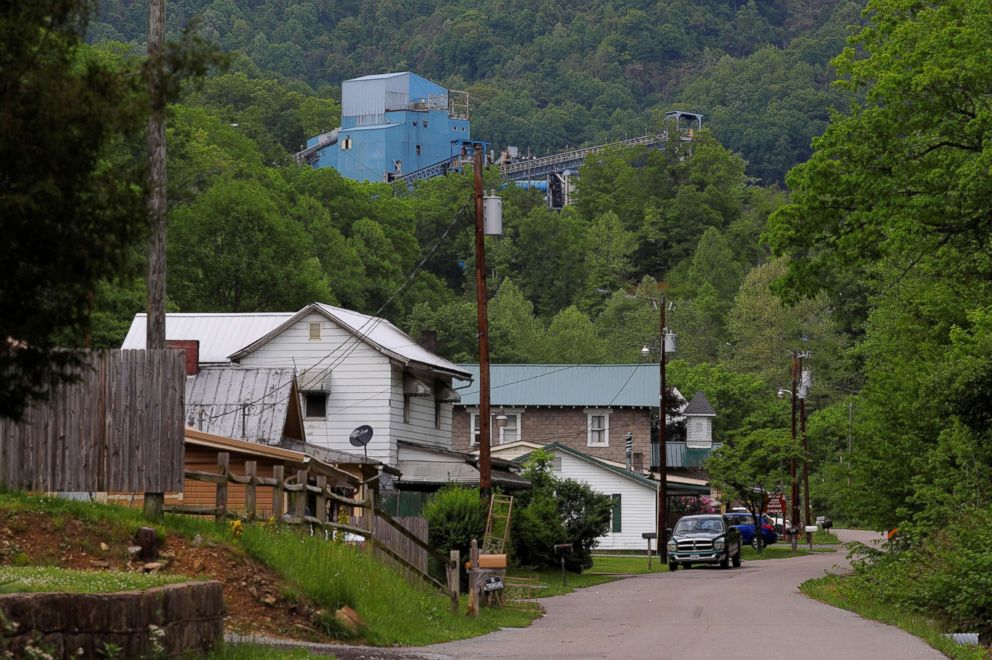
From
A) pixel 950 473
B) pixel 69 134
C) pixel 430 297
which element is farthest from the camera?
pixel 430 297

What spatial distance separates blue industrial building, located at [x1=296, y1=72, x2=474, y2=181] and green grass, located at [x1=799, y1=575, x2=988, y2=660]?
114288 mm

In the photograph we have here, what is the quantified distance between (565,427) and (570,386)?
2.02m

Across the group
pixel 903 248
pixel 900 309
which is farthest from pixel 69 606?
pixel 900 309

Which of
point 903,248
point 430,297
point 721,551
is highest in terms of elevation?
point 430,297

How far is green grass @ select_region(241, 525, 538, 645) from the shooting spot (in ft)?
57.8

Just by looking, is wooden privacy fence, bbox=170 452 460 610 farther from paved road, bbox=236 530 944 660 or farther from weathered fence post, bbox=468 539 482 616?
paved road, bbox=236 530 944 660

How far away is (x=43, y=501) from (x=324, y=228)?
74.6 meters

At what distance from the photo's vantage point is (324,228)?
3563 inches

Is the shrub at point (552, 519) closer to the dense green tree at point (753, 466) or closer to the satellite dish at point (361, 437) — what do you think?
the satellite dish at point (361, 437)

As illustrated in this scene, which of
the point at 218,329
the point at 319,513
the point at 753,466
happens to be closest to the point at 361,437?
the point at 218,329

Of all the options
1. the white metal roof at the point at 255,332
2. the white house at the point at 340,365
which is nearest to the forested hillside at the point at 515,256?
the white metal roof at the point at 255,332

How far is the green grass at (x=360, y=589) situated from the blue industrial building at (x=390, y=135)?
125 metres

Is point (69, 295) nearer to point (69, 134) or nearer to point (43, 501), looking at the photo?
point (69, 134)

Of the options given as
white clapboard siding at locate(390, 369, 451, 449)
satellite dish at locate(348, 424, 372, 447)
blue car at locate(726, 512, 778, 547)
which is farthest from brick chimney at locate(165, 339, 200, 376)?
blue car at locate(726, 512, 778, 547)
